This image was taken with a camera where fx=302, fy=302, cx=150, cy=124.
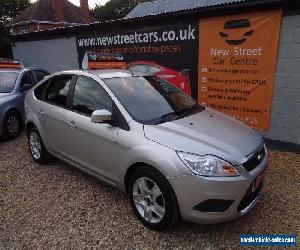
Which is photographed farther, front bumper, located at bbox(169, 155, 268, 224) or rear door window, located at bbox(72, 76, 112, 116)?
rear door window, located at bbox(72, 76, 112, 116)

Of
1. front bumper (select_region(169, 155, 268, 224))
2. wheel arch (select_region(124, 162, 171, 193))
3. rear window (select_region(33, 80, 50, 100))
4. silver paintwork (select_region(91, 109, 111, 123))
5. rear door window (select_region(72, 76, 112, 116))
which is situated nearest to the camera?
front bumper (select_region(169, 155, 268, 224))

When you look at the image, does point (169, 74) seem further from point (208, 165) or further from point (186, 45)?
point (208, 165)

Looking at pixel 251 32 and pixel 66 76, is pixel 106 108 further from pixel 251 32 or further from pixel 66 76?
pixel 251 32

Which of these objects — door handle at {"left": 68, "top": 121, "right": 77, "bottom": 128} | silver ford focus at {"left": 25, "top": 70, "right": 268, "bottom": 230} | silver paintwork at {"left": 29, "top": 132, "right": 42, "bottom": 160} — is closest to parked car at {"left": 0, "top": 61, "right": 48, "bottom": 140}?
silver paintwork at {"left": 29, "top": 132, "right": 42, "bottom": 160}

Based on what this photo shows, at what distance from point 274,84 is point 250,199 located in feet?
10.9

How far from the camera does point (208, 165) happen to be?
3111 millimetres

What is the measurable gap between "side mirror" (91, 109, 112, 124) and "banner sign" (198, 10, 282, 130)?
3.65 metres

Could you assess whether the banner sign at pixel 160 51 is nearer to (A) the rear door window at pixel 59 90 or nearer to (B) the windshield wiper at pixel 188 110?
(A) the rear door window at pixel 59 90

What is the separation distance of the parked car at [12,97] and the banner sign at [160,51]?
1.75 m

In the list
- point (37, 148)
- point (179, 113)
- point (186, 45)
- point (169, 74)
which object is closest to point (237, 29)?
point (186, 45)

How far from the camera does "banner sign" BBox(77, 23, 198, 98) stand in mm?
7141

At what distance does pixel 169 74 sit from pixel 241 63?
1977 mm

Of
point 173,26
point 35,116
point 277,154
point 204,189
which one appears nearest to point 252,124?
point 277,154

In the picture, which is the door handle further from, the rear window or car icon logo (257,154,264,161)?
car icon logo (257,154,264,161)
